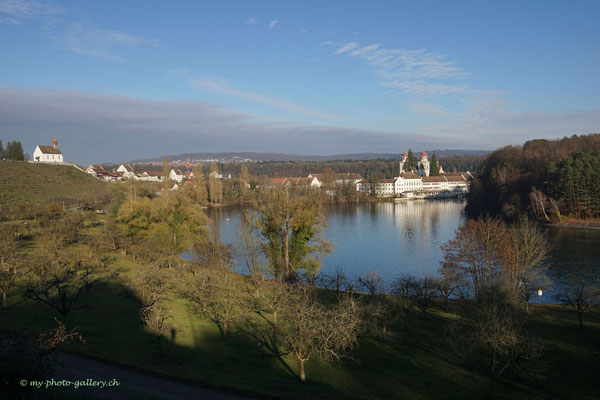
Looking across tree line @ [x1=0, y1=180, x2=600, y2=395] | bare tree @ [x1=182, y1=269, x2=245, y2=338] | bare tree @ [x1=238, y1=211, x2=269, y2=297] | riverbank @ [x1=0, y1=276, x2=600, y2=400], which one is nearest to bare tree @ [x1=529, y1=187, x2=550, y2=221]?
tree line @ [x1=0, y1=180, x2=600, y2=395]

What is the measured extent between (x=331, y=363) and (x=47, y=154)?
7668 centimetres

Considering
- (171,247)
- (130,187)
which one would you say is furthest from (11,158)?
(171,247)

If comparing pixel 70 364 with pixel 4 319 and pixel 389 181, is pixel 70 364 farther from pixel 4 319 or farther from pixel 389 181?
pixel 389 181

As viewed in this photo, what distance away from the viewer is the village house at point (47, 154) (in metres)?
71.1

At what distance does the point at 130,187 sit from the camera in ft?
154

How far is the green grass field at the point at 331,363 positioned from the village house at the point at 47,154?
66.0 metres

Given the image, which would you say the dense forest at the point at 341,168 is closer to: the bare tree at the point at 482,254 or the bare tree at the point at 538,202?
the bare tree at the point at 538,202

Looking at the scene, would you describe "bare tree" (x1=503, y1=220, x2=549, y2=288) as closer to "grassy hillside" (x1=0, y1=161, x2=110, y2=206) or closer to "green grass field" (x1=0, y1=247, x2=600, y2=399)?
"green grass field" (x1=0, y1=247, x2=600, y2=399)

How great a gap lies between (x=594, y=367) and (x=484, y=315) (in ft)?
10.8

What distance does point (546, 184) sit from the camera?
47312 millimetres

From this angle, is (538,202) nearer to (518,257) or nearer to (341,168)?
(518,257)

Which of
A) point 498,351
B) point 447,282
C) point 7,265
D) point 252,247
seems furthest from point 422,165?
point 7,265

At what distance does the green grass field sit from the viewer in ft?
34.5

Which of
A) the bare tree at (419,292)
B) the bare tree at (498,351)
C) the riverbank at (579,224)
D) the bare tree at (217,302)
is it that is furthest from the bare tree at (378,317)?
the riverbank at (579,224)
